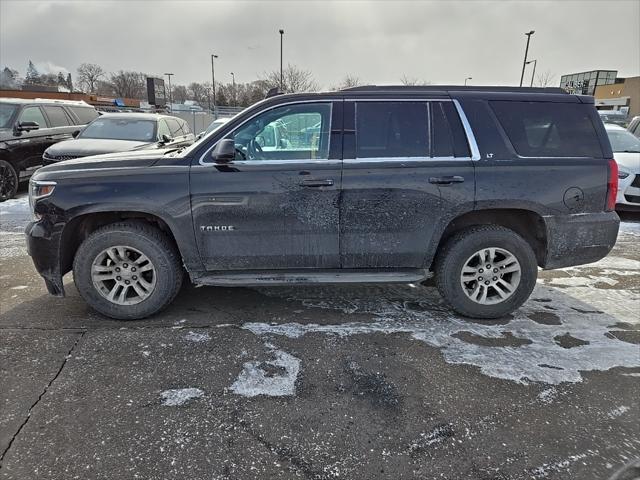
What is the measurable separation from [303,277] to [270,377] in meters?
0.99

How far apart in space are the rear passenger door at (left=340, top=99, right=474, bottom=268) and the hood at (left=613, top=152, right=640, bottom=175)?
621cm

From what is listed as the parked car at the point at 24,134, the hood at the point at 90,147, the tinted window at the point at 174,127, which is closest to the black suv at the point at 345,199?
the hood at the point at 90,147

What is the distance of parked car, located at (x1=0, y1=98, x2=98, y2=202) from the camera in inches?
344

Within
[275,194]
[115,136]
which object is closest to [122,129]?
[115,136]

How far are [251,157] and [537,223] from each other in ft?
8.32

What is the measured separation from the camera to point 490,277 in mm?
3885

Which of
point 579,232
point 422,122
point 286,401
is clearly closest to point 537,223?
point 579,232

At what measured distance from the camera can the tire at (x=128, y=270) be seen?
365 cm

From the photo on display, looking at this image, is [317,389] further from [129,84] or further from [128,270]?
[129,84]

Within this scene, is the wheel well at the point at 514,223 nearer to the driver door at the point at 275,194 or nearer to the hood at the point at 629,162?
the driver door at the point at 275,194

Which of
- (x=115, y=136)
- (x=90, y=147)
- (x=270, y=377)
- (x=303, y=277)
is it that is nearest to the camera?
(x=270, y=377)

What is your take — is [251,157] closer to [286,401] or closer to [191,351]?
[191,351]

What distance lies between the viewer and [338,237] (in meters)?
3.69

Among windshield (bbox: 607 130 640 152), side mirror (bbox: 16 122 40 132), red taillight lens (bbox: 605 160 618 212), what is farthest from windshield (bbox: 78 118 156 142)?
windshield (bbox: 607 130 640 152)
